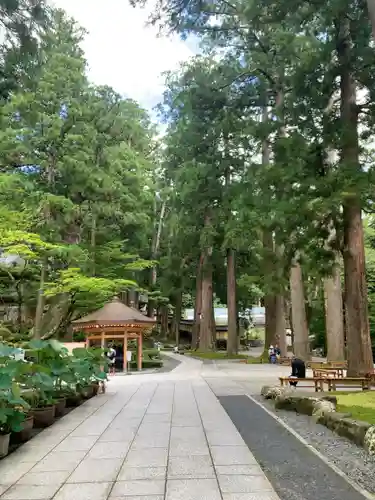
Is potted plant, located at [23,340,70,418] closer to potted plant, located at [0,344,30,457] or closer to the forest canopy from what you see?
potted plant, located at [0,344,30,457]

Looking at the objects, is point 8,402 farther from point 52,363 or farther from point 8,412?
point 52,363

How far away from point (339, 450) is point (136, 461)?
7.75 ft

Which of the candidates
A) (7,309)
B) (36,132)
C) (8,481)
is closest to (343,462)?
(8,481)

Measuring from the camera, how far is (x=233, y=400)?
30.1 feet

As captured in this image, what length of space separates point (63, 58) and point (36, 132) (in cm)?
374

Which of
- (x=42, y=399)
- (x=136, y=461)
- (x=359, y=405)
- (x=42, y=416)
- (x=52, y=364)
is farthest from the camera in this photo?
(x=359, y=405)

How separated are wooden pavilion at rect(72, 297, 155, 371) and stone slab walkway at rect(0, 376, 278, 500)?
9.48 meters

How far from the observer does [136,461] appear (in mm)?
4422

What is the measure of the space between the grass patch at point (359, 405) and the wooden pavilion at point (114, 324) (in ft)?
32.3

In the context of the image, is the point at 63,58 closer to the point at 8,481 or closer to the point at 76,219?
the point at 76,219

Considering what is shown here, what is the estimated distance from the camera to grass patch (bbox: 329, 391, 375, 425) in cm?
654

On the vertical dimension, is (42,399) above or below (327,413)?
above

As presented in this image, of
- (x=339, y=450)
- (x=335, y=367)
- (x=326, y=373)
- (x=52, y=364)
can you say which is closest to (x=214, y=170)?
(x=335, y=367)

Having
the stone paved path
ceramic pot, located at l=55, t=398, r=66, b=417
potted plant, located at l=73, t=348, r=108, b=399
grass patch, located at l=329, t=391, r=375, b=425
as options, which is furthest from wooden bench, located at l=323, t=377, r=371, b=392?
ceramic pot, located at l=55, t=398, r=66, b=417
